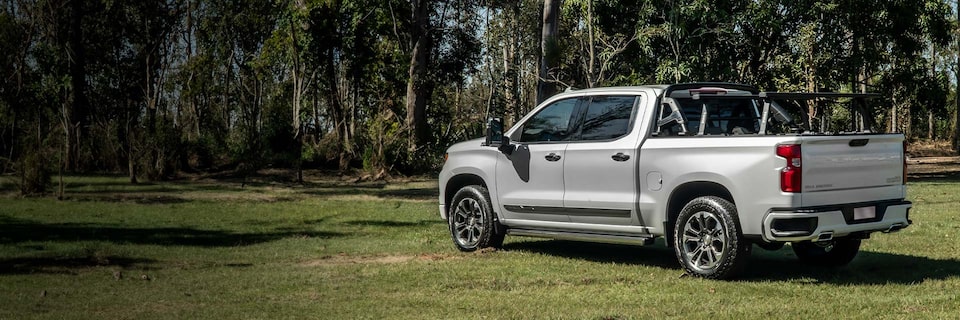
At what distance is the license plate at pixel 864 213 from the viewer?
31.9 feet

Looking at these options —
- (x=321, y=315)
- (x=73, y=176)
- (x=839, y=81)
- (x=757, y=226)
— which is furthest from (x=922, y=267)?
(x=73, y=176)

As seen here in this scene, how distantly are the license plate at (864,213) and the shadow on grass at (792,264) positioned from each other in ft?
2.00

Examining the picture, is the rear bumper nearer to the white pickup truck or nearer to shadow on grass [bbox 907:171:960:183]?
the white pickup truck

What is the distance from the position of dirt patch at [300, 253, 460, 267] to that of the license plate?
14.5 ft

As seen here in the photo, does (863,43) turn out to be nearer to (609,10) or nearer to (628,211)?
(609,10)

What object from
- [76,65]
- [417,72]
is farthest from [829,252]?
[76,65]

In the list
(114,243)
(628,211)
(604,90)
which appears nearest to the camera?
(628,211)

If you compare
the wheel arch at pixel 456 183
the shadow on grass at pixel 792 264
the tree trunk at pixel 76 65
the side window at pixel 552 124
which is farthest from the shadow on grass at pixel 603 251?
the tree trunk at pixel 76 65

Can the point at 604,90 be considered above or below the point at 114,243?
above

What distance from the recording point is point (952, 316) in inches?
312

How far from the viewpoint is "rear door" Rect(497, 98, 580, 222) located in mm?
11625

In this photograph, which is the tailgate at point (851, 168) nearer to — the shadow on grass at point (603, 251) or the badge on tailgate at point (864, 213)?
the badge on tailgate at point (864, 213)

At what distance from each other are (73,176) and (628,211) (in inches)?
982

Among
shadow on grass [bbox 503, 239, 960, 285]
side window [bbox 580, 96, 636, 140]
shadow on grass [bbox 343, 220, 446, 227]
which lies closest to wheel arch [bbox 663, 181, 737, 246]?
shadow on grass [bbox 503, 239, 960, 285]
